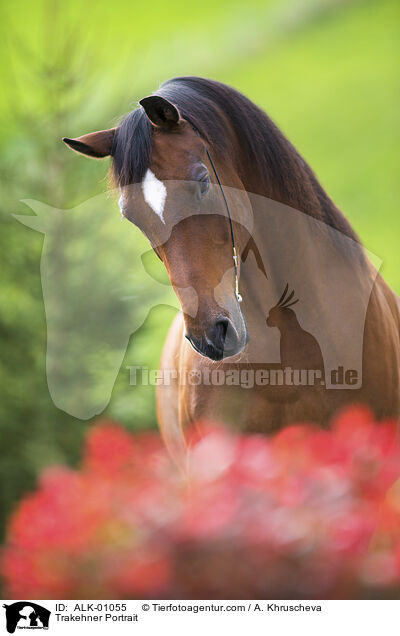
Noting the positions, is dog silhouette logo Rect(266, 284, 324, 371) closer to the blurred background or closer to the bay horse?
the bay horse

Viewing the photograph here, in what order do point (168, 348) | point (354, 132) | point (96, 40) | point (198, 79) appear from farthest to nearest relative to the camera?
point (354, 132) → point (96, 40) → point (168, 348) → point (198, 79)

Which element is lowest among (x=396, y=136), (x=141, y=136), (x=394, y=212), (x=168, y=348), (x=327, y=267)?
(x=168, y=348)

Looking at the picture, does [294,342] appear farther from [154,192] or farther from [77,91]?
[77,91]

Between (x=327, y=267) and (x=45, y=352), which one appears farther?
(x=45, y=352)

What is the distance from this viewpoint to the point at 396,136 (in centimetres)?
277

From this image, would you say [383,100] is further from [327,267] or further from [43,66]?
[327,267]

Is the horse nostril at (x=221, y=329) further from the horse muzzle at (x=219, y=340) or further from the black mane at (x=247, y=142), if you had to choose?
the black mane at (x=247, y=142)

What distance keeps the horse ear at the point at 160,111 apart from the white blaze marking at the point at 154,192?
101 millimetres

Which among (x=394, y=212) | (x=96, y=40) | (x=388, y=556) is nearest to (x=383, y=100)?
(x=394, y=212)

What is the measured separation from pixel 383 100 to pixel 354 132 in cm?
37

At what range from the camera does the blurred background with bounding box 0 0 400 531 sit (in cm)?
199

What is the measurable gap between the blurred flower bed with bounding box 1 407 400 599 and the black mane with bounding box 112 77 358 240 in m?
0.60
